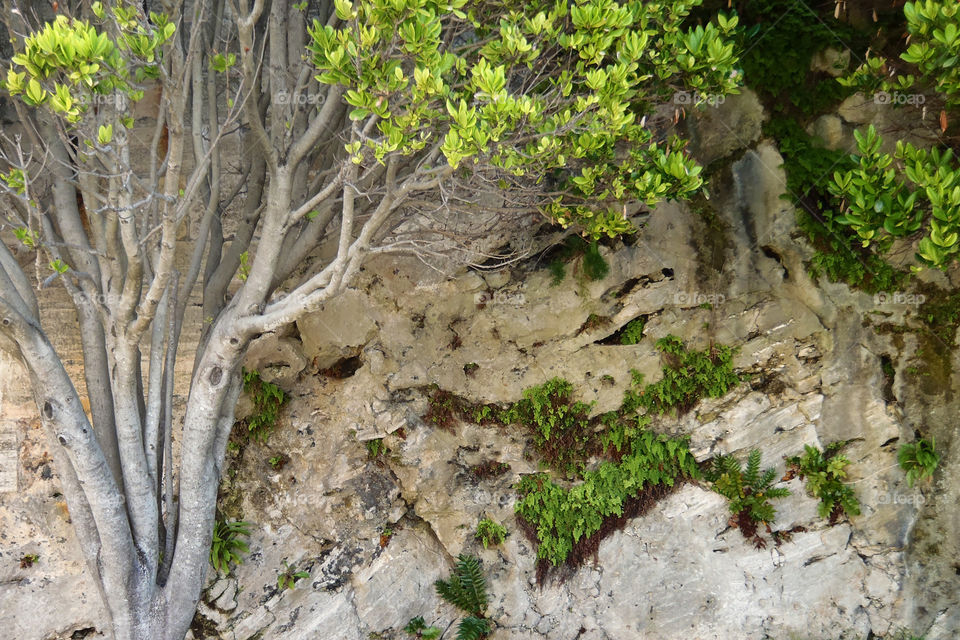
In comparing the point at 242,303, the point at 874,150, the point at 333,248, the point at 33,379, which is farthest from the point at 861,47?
the point at 33,379

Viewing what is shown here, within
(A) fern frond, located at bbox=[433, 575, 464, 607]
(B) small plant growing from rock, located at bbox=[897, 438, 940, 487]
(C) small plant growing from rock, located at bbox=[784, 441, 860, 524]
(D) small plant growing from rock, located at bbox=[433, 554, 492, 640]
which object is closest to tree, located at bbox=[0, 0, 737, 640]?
(A) fern frond, located at bbox=[433, 575, 464, 607]

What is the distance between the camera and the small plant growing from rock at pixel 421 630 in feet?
26.2

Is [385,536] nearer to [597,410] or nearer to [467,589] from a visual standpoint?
[467,589]

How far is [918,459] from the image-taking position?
6.89m

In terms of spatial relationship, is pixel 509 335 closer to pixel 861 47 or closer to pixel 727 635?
pixel 727 635

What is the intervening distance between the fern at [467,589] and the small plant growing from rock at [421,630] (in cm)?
39

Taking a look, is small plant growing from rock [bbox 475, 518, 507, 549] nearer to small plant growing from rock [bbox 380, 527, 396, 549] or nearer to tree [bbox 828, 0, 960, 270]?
small plant growing from rock [bbox 380, 527, 396, 549]

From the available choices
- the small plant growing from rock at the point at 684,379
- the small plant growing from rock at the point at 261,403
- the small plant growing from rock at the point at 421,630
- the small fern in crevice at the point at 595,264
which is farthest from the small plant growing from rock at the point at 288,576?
the small fern in crevice at the point at 595,264

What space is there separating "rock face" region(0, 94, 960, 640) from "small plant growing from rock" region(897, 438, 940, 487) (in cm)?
12

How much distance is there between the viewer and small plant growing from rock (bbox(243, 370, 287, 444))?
823cm

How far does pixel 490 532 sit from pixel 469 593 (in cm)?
80

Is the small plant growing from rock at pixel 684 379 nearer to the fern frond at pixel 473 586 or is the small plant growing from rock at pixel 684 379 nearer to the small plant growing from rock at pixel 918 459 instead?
the small plant growing from rock at pixel 918 459

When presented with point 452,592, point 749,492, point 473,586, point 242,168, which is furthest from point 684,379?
point 242,168

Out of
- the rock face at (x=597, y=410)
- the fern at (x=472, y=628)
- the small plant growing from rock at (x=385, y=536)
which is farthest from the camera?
the small plant growing from rock at (x=385, y=536)
